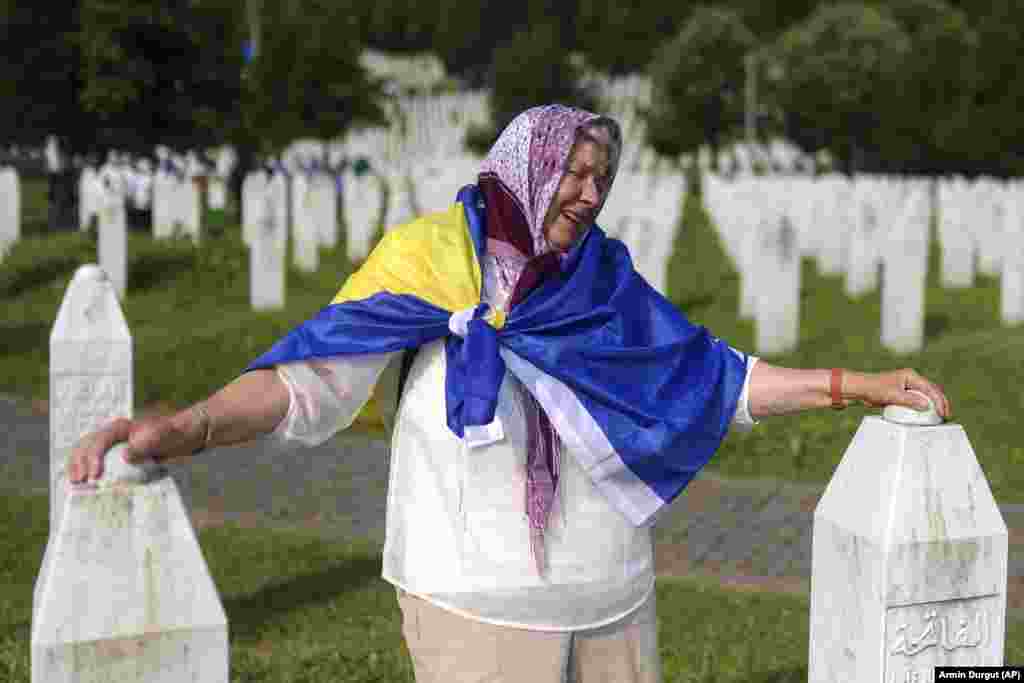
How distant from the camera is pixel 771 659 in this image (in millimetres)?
5848

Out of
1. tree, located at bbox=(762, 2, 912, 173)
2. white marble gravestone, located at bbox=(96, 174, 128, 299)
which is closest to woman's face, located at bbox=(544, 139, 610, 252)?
white marble gravestone, located at bbox=(96, 174, 128, 299)

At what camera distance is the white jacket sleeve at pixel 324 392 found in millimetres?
3090

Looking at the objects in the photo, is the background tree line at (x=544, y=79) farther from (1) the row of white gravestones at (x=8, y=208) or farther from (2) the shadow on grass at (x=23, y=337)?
(2) the shadow on grass at (x=23, y=337)

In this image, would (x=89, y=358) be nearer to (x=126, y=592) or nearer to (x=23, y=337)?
(x=126, y=592)

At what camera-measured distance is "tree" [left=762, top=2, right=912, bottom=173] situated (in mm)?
41938

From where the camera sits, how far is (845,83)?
43656mm

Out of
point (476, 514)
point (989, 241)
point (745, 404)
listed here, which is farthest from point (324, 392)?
point (989, 241)

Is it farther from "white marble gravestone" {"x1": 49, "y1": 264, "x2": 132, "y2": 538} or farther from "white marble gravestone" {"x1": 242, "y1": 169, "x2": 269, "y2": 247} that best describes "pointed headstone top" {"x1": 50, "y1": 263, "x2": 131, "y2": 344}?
"white marble gravestone" {"x1": 242, "y1": 169, "x2": 269, "y2": 247}

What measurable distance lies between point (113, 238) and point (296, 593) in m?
9.40

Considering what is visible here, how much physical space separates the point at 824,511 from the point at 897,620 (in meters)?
0.29

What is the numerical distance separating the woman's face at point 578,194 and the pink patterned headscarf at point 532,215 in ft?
0.07

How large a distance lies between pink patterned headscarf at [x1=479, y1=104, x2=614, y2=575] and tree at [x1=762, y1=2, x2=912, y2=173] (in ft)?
126

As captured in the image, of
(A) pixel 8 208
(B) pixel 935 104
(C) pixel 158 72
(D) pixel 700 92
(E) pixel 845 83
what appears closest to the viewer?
(A) pixel 8 208

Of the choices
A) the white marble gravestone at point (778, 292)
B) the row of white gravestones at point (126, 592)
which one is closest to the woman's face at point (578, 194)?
the row of white gravestones at point (126, 592)
